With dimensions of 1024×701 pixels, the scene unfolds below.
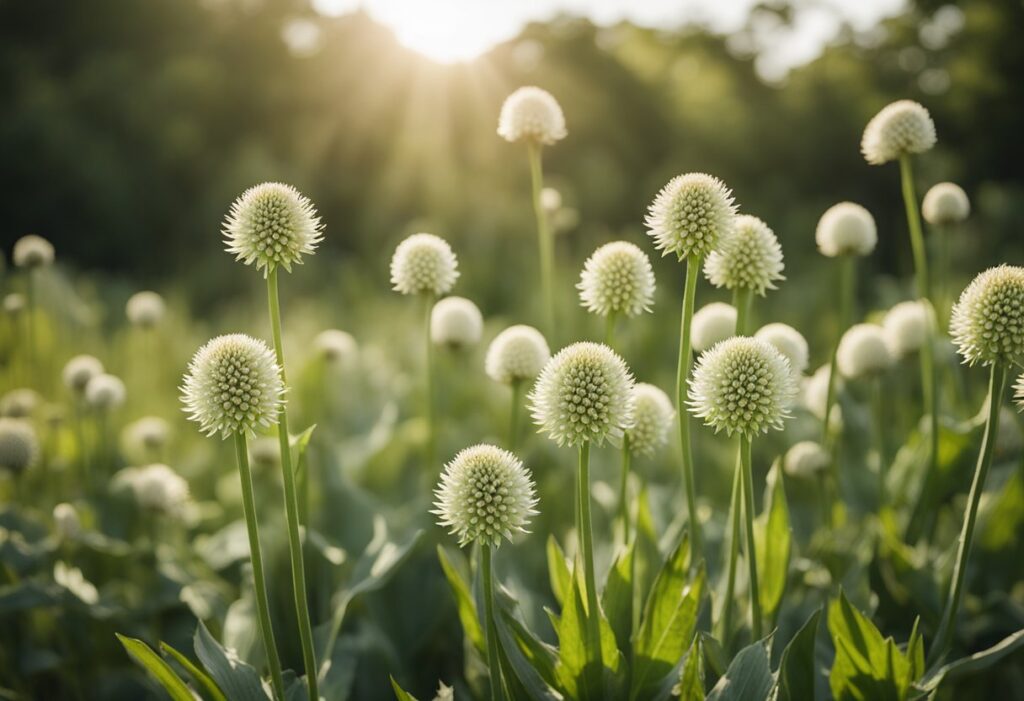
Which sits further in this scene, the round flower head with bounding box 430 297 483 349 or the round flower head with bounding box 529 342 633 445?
the round flower head with bounding box 430 297 483 349

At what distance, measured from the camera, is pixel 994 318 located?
1.60 metres

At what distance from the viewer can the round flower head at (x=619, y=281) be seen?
1.97 m

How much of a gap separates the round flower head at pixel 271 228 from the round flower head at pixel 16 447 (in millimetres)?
1340

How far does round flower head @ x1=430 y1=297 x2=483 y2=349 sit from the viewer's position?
2.65 m

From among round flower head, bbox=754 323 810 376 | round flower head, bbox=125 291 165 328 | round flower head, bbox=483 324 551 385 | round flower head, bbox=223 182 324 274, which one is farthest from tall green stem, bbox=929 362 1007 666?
round flower head, bbox=125 291 165 328

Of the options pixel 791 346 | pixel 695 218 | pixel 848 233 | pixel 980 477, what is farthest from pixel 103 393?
pixel 980 477

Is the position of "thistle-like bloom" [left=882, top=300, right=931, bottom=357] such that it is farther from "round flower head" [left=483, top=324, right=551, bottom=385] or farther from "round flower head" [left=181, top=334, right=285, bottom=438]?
"round flower head" [left=181, top=334, right=285, bottom=438]

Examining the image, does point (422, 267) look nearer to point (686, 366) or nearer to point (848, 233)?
point (686, 366)

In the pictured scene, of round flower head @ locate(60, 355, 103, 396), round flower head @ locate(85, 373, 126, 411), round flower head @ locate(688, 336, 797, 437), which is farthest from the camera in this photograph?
round flower head @ locate(60, 355, 103, 396)

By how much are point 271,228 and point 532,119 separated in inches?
36.8

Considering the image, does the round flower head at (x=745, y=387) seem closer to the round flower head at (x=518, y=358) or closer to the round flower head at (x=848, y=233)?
the round flower head at (x=518, y=358)

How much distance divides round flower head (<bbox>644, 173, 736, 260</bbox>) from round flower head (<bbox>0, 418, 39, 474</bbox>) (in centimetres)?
203

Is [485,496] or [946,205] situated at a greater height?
[946,205]

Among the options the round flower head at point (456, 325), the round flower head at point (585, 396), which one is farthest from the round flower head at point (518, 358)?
the round flower head at point (585, 396)
